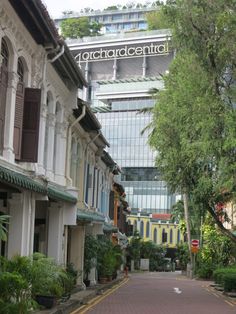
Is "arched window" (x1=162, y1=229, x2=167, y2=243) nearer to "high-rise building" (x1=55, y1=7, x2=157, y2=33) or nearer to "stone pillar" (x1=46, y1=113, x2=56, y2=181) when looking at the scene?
"stone pillar" (x1=46, y1=113, x2=56, y2=181)

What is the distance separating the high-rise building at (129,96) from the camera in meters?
115

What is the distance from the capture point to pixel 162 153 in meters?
23.1

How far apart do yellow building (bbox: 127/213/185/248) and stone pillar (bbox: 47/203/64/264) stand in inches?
2905

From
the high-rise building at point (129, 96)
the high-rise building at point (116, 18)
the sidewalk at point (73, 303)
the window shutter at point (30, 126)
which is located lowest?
the sidewalk at point (73, 303)

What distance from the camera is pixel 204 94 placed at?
19.4 metres

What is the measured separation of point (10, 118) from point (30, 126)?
0.84 m

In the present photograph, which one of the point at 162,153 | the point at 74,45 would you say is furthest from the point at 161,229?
the point at 162,153

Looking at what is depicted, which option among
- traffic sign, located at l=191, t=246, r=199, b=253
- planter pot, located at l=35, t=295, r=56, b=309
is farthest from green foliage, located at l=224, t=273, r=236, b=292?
traffic sign, located at l=191, t=246, r=199, b=253

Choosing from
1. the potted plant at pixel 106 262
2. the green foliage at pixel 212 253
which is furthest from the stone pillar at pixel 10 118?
the green foliage at pixel 212 253

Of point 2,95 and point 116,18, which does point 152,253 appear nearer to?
point 2,95

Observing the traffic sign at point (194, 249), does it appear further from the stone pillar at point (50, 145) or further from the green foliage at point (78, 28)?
the green foliage at point (78, 28)

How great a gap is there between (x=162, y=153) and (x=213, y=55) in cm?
554

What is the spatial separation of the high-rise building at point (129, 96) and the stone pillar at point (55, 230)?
273 feet

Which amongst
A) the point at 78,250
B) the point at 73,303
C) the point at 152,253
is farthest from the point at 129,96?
the point at 73,303
